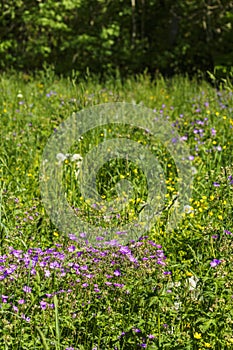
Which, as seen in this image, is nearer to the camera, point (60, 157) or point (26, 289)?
point (26, 289)

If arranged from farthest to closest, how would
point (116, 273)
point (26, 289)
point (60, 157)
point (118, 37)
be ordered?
point (118, 37)
point (60, 157)
point (116, 273)
point (26, 289)

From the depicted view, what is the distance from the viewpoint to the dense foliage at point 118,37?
336 inches

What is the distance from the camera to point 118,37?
9102 millimetres

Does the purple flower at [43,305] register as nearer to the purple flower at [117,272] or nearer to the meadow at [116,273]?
the meadow at [116,273]

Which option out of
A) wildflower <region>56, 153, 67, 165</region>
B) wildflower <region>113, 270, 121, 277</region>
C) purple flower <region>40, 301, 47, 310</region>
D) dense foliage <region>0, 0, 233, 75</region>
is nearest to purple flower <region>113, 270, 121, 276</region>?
wildflower <region>113, 270, 121, 277</region>

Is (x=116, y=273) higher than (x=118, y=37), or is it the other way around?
(x=118, y=37)

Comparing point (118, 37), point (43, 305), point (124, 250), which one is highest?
point (118, 37)

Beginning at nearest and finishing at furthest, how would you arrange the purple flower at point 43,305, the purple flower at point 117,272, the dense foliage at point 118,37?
the purple flower at point 43,305
the purple flower at point 117,272
the dense foliage at point 118,37

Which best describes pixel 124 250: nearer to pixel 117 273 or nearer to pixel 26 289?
pixel 117 273

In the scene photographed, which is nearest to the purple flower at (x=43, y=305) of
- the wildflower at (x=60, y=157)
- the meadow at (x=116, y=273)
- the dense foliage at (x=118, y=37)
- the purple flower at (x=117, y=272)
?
the meadow at (x=116, y=273)

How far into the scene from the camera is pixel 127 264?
2.19 m

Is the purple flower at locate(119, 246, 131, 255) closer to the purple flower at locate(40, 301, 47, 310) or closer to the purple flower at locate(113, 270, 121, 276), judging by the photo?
the purple flower at locate(113, 270, 121, 276)

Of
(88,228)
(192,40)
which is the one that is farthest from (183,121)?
(192,40)

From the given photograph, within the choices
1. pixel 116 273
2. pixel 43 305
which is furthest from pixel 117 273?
pixel 43 305
